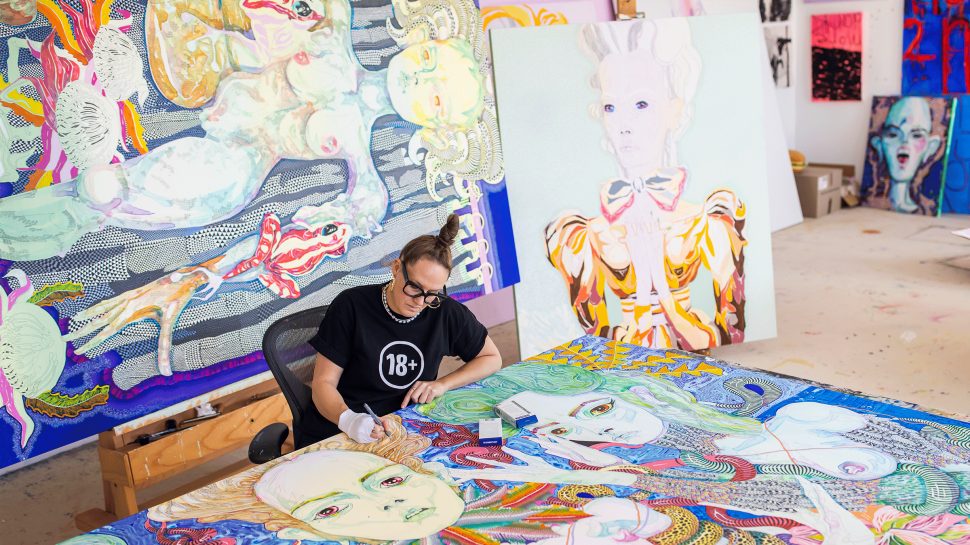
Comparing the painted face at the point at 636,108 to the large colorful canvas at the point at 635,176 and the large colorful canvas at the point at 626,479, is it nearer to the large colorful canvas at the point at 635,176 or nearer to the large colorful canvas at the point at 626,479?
the large colorful canvas at the point at 635,176

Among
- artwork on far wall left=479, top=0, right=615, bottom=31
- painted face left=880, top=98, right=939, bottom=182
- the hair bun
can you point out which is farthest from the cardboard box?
the hair bun

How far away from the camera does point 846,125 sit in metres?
7.39

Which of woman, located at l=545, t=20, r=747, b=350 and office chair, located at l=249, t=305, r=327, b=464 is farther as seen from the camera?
woman, located at l=545, t=20, r=747, b=350

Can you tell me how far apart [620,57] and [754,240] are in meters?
1.08

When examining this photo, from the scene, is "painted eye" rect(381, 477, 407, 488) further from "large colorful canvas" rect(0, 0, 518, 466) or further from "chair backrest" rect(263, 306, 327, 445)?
"large colorful canvas" rect(0, 0, 518, 466)

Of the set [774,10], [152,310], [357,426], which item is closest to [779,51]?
[774,10]

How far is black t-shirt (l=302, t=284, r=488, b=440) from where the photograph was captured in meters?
2.51

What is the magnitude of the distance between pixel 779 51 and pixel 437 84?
15.0 feet

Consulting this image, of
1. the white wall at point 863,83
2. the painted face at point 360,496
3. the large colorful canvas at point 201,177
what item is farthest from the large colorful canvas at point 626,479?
the white wall at point 863,83

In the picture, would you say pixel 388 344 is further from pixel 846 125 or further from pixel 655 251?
pixel 846 125

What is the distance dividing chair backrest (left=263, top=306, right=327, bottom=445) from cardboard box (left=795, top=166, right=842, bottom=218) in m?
5.52

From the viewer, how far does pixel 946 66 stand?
6.70 m

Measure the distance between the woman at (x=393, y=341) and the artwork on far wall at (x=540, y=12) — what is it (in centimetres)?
251

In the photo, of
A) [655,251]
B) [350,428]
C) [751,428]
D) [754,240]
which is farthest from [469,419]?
[754,240]
